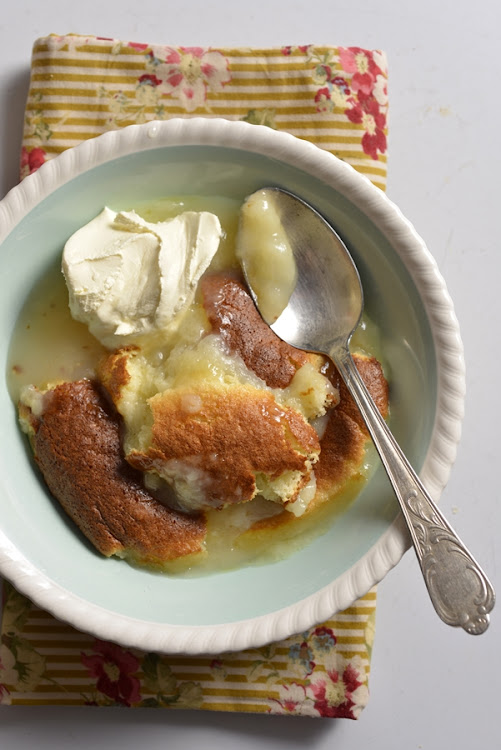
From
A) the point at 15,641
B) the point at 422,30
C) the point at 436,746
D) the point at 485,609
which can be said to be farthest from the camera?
the point at 422,30

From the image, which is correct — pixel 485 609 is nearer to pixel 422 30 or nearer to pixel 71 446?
pixel 71 446

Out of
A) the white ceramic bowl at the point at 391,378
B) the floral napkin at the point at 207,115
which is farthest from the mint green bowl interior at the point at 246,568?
the floral napkin at the point at 207,115

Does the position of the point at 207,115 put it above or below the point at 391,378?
above

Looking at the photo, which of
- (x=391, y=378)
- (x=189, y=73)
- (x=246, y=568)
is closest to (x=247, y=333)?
(x=391, y=378)

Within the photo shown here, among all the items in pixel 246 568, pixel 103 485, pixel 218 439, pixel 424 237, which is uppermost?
pixel 424 237

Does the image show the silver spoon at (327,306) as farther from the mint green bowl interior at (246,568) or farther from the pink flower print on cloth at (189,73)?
the pink flower print on cloth at (189,73)

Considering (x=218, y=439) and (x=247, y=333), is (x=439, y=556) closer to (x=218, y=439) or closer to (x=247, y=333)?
(x=218, y=439)

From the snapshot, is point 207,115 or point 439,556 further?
point 207,115

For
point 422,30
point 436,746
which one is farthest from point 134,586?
point 422,30
